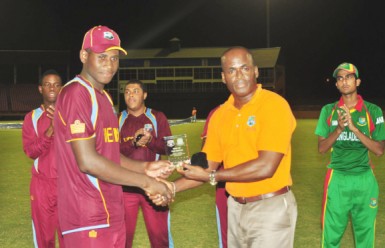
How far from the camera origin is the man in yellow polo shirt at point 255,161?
3.82 metres

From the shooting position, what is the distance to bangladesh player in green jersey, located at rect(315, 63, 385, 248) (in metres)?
5.88

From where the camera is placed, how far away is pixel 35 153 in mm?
5891

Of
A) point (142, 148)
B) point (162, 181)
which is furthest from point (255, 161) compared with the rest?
point (142, 148)

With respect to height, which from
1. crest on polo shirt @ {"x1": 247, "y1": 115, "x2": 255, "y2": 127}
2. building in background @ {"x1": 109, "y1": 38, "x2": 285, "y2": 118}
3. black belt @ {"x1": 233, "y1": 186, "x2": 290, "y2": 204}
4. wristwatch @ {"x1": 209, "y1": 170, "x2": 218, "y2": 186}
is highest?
building in background @ {"x1": 109, "y1": 38, "x2": 285, "y2": 118}

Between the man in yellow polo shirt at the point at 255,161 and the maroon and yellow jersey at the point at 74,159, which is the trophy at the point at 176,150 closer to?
the man in yellow polo shirt at the point at 255,161

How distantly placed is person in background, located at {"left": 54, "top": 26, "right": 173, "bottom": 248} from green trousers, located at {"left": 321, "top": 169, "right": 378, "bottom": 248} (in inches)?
113

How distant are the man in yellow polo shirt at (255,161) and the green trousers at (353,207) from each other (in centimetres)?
214

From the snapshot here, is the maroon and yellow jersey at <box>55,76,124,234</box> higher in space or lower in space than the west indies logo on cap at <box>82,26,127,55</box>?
lower

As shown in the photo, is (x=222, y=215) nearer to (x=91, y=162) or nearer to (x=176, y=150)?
(x=176, y=150)

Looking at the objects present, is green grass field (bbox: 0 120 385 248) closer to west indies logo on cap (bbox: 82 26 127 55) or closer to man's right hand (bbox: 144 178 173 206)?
man's right hand (bbox: 144 178 173 206)

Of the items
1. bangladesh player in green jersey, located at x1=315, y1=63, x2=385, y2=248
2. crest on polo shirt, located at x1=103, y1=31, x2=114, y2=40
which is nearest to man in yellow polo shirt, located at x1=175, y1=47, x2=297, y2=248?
crest on polo shirt, located at x1=103, y1=31, x2=114, y2=40

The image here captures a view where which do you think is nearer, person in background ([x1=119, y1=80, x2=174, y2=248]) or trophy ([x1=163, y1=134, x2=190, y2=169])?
trophy ([x1=163, y1=134, x2=190, y2=169])

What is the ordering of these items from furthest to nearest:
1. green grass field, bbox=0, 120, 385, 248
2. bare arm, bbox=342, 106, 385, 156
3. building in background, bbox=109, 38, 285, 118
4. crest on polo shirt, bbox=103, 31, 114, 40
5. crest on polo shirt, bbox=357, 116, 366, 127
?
building in background, bbox=109, 38, 285, 118, green grass field, bbox=0, 120, 385, 248, crest on polo shirt, bbox=357, 116, 366, 127, bare arm, bbox=342, 106, 385, 156, crest on polo shirt, bbox=103, 31, 114, 40

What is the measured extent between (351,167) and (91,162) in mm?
3526
